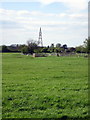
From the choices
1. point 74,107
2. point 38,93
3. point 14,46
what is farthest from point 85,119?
point 14,46

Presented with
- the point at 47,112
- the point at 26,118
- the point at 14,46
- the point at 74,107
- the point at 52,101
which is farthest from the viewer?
the point at 14,46

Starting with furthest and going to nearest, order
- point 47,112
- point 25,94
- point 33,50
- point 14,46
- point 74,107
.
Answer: point 14,46 < point 33,50 < point 25,94 < point 74,107 < point 47,112

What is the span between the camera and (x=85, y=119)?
848 cm

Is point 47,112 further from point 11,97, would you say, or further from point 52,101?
point 11,97

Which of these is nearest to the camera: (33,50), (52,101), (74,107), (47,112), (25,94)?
(47,112)

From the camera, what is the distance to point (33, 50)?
109 meters

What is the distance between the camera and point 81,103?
1012 cm

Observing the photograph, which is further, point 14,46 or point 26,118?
point 14,46

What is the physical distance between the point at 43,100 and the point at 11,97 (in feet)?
4.79

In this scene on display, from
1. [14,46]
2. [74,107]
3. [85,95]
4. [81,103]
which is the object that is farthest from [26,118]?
[14,46]

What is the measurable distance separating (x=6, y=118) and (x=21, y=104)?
1523 mm

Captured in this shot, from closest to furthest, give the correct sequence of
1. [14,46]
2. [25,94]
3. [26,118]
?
[26,118], [25,94], [14,46]

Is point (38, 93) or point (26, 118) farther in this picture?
point (38, 93)

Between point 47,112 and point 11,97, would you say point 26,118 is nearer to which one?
point 47,112
